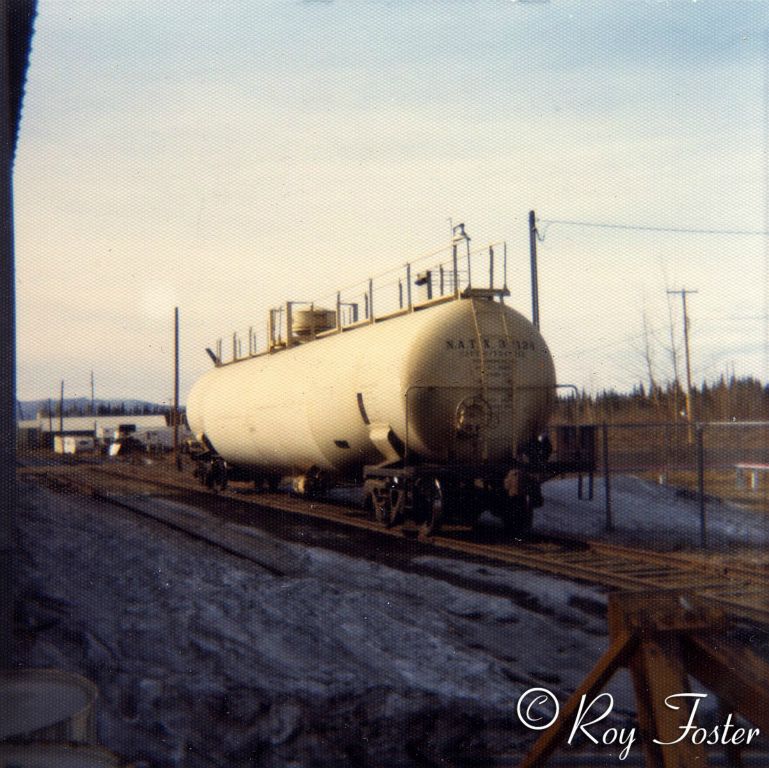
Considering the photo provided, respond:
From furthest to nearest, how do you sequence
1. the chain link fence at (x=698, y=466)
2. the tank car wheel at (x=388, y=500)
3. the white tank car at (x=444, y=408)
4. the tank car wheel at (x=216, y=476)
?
the tank car wheel at (x=216, y=476), the chain link fence at (x=698, y=466), the tank car wheel at (x=388, y=500), the white tank car at (x=444, y=408)

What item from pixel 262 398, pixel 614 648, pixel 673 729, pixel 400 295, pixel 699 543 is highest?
pixel 400 295

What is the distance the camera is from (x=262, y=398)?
18.4 metres

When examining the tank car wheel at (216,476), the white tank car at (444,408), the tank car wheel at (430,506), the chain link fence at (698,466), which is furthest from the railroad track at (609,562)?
the tank car wheel at (216,476)

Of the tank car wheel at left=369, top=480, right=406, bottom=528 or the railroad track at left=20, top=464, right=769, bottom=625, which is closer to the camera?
the railroad track at left=20, top=464, right=769, bottom=625

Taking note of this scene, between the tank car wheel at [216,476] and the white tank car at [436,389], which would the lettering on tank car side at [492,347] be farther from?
the tank car wheel at [216,476]

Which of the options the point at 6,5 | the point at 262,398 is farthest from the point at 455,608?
the point at 262,398

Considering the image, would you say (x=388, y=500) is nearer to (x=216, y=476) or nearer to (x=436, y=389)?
(x=436, y=389)

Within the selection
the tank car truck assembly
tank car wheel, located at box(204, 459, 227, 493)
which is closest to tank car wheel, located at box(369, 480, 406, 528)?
the tank car truck assembly

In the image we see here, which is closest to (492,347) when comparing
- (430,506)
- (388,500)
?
(430,506)

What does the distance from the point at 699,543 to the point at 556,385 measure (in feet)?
10.8

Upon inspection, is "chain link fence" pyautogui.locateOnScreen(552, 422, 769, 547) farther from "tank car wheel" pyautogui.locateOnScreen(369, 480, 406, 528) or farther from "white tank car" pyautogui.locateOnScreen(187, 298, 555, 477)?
"tank car wheel" pyautogui.locateOnScreen(369, 480, 406, 528)

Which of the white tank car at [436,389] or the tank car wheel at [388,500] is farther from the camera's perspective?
the tank car wheel at [388,500]

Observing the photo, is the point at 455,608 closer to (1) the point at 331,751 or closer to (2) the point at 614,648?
(1) the point at 331,751

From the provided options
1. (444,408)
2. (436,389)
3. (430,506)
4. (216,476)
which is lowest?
(216,476)
